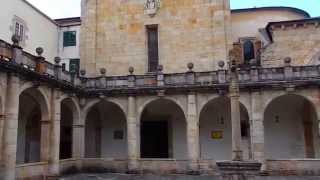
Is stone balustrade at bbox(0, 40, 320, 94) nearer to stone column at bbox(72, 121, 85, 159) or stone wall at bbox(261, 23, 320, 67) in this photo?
stone column at bbox(72, 121, 85, 159)

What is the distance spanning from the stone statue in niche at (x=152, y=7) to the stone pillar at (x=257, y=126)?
8263 mm

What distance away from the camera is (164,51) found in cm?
2248

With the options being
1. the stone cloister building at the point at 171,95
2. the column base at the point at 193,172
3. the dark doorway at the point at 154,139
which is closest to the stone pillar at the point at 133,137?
the stone cloister building at the point at 171,95

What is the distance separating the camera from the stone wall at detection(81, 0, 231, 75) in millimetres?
21734

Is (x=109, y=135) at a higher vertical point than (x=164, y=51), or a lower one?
lower

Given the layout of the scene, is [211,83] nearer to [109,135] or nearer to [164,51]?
[164,51]

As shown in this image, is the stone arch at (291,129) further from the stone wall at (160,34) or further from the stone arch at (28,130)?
the stone arch at (28,130)

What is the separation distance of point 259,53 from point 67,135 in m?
12.6

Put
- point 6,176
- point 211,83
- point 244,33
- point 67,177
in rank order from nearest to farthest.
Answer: point 6,176
point 67,177
point 211,83
point 244,33

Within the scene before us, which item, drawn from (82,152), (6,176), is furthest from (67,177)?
(6,176)

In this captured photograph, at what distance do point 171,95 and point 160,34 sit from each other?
5.00m

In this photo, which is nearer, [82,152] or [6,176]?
[6,176]

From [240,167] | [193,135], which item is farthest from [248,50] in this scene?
[240,167]

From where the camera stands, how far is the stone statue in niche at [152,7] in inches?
898
